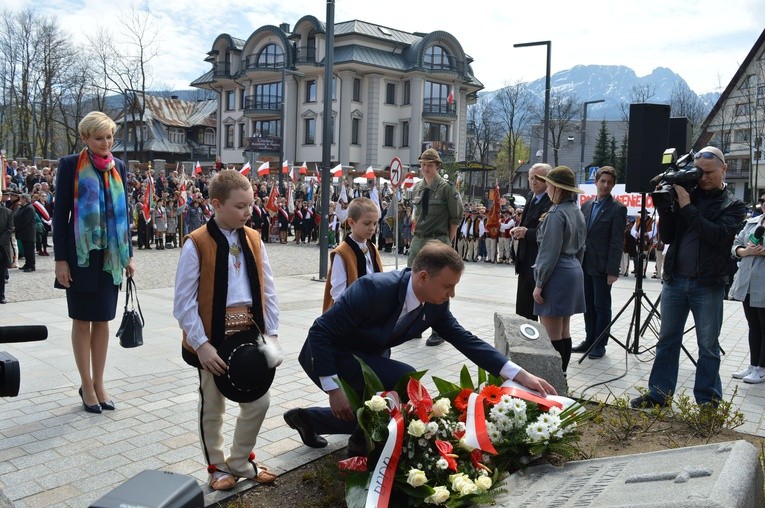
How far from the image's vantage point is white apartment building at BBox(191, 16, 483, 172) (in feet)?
173

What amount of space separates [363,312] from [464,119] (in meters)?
57.8

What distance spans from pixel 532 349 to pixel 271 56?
186 feet

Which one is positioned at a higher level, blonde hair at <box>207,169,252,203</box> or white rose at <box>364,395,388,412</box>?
blonde hair at <box>207,169,252,203</box>

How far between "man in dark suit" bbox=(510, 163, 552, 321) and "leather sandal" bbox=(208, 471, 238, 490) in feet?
12.7

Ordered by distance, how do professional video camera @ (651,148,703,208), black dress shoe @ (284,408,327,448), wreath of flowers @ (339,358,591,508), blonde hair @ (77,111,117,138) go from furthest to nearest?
professional video camera @ (651,148,703,208) → blonde hair @ (77,111,117,138) → black dress shoe @ (284,408,327,448) → wreath of flowers @ (339,358,591,508)

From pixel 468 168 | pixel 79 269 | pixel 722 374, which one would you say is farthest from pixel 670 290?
pixel 468 168

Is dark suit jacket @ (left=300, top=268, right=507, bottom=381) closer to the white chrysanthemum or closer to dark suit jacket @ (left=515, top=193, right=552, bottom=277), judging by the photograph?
the white chrysanthemum

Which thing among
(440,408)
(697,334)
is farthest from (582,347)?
(440,408)

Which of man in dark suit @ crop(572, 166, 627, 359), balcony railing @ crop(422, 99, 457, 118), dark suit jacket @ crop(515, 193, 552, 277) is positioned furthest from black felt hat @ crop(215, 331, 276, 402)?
balcony railing @ crop(422, 99, 457, 118)

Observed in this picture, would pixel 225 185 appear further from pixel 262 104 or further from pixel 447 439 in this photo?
pixel 262 104

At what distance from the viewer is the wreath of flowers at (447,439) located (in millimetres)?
3268

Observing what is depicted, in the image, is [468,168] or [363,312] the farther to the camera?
[468,168]

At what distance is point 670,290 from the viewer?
16.9ft

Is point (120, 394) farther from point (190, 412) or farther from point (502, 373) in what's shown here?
point (502, 373)
